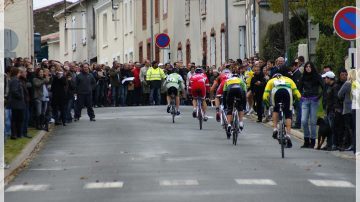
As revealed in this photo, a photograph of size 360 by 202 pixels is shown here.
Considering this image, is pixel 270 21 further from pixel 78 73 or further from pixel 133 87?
pixel 78 73

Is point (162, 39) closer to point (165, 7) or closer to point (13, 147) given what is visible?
point (165, 7)

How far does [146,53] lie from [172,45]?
4172 millimetres

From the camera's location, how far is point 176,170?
67.8ft

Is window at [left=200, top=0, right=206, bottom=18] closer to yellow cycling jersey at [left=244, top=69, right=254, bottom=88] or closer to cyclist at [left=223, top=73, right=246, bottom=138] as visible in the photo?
yellow cycling jersey at [left=244, top=69, right=254, bottom=88]

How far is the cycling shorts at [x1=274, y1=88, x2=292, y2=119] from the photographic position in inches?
974

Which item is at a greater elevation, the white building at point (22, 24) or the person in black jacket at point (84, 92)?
the white building at point (22, 24)

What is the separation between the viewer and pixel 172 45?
6631 centimetres

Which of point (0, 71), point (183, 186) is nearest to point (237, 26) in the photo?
point (0, 71)

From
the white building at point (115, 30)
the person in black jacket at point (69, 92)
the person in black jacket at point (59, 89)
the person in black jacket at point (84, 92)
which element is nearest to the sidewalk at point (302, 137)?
the person in black jacket at point (84, 92)

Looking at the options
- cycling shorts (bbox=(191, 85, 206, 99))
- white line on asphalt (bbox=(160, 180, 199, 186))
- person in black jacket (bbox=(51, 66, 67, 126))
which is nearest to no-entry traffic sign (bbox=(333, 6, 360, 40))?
white line on asphalt (bbox=(160, 180, 199, 186))

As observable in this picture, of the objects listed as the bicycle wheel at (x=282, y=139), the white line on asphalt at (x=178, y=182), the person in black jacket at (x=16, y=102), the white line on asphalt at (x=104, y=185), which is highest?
the person in black jacket at (x=16, y=102)

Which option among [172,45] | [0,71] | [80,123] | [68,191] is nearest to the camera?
[68,191]

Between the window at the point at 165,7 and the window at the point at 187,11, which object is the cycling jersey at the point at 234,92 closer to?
the window at the point at 187,11

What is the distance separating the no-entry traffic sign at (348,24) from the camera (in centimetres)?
2419
